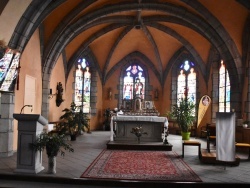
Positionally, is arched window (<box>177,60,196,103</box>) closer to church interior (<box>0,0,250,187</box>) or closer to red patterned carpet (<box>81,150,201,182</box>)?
church interior (<box>0,0,250,187</box>)

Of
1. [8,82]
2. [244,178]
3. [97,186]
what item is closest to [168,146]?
[244,178]

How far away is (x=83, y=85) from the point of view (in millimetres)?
14828

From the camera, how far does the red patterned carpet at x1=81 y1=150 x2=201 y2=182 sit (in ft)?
16.3

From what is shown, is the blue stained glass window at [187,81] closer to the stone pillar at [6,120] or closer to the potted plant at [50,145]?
the stone pillar at [6,120]

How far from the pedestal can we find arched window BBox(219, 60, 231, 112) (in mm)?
8381

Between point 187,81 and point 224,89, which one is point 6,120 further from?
point 187,81

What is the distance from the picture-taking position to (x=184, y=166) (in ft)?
19.8

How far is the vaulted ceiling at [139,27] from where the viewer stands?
28.3ft

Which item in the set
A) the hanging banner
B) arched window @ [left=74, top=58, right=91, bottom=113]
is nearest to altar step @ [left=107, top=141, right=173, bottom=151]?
the hanging banner

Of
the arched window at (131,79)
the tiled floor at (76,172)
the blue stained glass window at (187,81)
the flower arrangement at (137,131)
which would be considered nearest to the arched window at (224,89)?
the blue stained glass window at (187,81)

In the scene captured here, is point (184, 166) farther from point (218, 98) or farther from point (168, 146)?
point (218, 98)

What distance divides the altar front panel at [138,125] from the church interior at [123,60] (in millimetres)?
67

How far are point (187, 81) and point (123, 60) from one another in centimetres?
373

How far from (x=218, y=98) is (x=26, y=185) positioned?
9.56 metres
